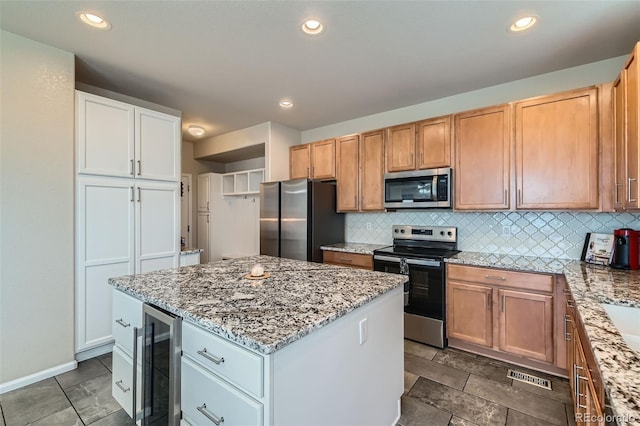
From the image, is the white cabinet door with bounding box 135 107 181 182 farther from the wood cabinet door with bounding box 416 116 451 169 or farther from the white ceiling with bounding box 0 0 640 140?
the wood cabinet door with bounding box 416 116 451 169

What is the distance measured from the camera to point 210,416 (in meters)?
1.12

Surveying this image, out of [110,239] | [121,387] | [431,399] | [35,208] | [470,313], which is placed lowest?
[431,399]

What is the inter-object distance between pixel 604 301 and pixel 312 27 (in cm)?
239

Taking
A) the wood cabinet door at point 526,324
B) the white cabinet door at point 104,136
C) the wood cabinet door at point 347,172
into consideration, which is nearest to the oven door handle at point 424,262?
the wood cabinet door at point 526,324

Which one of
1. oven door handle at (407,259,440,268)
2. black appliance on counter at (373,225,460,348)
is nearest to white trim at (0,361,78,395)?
black appliance on counter at (373,225,460,348)

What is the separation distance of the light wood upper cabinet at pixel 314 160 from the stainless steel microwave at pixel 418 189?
87 cm

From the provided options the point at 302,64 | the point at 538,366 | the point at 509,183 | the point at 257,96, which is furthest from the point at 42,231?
the point at 538,366

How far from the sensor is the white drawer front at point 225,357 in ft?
3.18

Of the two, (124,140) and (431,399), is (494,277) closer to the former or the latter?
(431,399)

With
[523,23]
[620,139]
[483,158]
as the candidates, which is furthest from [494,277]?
[523,23]

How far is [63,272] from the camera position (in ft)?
7.82

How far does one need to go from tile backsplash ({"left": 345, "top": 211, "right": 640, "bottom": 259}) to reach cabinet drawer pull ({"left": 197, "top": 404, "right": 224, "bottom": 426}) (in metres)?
2.91

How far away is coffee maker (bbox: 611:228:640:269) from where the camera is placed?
2068 millimetres

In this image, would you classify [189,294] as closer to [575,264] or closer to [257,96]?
[257,96]
